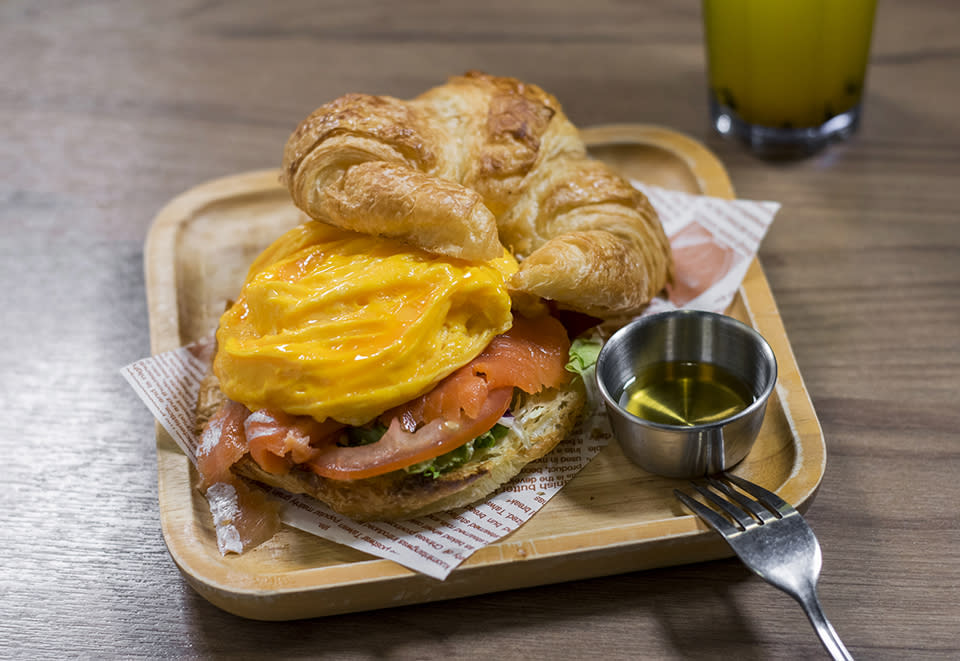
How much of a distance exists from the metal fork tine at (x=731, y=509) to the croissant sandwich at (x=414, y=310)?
0.49 m

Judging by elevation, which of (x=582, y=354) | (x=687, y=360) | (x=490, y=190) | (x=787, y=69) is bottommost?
(x=687, y=360)

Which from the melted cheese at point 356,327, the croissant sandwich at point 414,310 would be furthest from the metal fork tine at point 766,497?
the melted cheese at point 356,327

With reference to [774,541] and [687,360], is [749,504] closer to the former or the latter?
[774,541]

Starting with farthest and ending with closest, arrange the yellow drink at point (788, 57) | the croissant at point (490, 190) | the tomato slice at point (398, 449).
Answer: the yellow drink at point (788, 57) → the croissant at point (490, 190) → the tomato slice at point (398, 449)

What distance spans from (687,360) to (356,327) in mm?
1087

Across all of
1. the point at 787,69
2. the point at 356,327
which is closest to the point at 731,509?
the point at 356,327

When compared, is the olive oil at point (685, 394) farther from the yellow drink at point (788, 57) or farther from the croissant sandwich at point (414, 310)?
the yellow drink at point (788, 57)

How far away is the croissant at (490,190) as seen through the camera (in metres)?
3.01

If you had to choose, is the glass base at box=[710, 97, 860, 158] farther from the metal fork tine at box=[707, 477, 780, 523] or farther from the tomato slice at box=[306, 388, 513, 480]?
the tomato slice at box=[306, 388, 513, 480]

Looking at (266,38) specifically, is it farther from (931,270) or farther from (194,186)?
(931,270)

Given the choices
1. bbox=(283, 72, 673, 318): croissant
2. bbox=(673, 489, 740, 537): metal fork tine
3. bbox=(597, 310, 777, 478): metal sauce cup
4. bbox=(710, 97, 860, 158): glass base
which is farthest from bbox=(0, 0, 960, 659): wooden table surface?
bbox=(283, 72, 673, 318): croissant

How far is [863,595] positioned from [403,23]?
421 cm

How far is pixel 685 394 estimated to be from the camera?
311 centimetres

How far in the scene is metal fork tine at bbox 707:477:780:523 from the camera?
2650 millimetres
